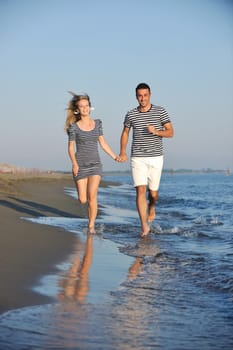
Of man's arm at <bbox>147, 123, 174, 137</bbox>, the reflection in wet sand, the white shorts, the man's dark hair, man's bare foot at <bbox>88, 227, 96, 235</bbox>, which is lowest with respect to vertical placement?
man's bare foot at <bbox>88, 227, 96, 235</bbox>

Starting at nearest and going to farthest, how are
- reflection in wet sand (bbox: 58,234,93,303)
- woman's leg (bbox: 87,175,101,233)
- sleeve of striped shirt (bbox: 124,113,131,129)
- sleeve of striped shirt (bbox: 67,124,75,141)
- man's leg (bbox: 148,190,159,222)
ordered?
reflection in wet sand (bbox: 58,234,93,303)
sleeve of striped shirt (bbox: 124,113,131,129)
sleeve of striped shirt (bbox: 67,124,75,141)
woman's leg (bbox: 87,175,101,233)
man's leg (bbox: 148,190,159,222)

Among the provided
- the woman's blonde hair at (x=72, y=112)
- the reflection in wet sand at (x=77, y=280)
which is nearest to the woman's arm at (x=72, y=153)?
the woman's blonde hair at (x=72, y=112)

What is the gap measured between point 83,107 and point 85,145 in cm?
51

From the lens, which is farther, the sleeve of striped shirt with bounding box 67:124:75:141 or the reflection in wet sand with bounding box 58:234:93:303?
the sleeve of striped shirt with bounding box 67:124:75:141

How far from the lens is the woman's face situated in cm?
772

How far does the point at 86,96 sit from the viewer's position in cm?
777

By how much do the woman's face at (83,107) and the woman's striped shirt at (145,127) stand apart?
Result: 55 cm

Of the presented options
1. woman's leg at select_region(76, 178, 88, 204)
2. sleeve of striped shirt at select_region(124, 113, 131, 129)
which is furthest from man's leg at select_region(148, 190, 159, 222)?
sleeve of striped shirt at select_region(124, 113, 131, 129)

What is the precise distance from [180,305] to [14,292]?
1.05 metres

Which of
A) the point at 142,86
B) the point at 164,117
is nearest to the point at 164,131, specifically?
the point at 164,117

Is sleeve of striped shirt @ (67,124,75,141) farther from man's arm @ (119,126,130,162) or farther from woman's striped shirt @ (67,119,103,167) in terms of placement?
man's arm @ (119,126,130,162)

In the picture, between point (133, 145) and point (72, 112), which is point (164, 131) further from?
point (72, 112)

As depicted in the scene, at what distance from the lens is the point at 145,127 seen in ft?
24.4

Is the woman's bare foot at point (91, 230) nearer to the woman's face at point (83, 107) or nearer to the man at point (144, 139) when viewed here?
the man at point (144, 139)
